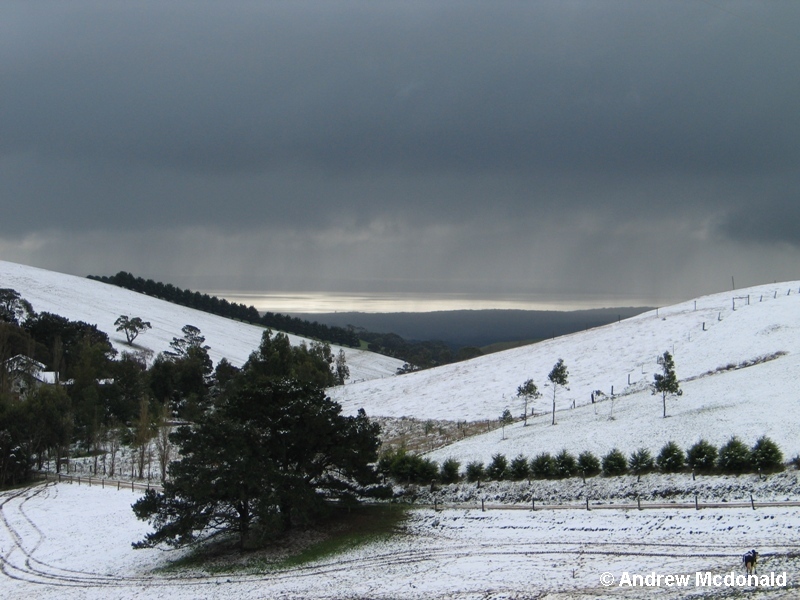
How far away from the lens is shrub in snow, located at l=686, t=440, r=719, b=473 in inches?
1470

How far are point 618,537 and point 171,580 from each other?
20.9 metres

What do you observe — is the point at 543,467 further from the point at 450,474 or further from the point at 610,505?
the point at 610,505

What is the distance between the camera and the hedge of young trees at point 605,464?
3603 cm

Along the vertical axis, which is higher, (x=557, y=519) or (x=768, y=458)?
(x=768, y=458)

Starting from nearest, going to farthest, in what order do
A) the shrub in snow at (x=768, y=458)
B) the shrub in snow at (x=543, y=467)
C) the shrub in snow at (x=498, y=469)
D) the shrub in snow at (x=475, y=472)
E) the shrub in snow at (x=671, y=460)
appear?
the shrub in snow at (x=768, y=458), the shrub in snow at (x=671, y=460), the shrub in snow at (x=543, y=467), the shrub in snow at (x=498, y=469), the shrub in snow at (x=475, y=472)

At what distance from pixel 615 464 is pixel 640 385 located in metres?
31.8

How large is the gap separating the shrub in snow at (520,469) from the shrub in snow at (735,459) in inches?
432

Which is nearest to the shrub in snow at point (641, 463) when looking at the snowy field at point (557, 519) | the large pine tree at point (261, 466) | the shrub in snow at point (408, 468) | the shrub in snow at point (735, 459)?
the snowy field at point (557, 519)

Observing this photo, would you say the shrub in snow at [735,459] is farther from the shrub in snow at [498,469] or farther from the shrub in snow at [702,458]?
the shrub in snow at [498,469]

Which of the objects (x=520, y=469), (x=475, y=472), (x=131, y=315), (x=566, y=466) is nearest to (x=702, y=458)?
(x=566, y=466)

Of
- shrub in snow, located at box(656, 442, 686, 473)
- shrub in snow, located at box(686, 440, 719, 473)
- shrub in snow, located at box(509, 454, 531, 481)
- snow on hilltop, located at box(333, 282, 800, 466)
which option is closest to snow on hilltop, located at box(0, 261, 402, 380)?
snow on hilltop, located at box(333, 282, 800, 466)

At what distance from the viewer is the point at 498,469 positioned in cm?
4403

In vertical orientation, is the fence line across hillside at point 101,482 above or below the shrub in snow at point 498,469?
below

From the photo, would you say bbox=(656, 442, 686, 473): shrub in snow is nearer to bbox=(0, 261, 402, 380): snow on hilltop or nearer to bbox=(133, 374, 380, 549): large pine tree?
bbox=(133, 374, 380, 549): large pine tree
